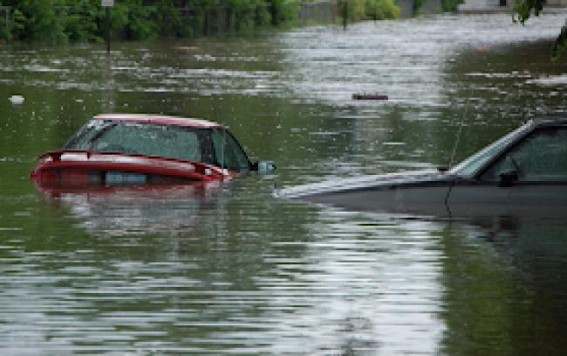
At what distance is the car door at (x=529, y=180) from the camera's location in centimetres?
1554

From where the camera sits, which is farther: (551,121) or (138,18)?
(138,18)

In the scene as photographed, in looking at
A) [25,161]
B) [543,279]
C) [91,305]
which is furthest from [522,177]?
[25,161]

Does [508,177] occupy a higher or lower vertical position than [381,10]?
higher

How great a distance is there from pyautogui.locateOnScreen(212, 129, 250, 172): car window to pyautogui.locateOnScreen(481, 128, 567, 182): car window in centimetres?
621

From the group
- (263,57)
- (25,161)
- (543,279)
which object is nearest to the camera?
(543,279)

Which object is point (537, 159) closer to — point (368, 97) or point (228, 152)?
point (228, 152)

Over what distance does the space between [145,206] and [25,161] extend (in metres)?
7.81

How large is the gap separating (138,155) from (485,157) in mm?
5608

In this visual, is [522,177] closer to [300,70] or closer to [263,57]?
[300,70]

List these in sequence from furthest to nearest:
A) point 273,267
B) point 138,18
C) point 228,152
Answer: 1. point 138,18
2. point 228,152
3. point 273,267

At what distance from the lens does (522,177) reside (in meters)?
15.7

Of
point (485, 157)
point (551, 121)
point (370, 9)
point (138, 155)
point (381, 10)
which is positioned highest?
point (551, 121)

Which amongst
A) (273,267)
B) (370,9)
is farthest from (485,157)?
(370,9)

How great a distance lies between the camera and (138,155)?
66.4 ft
